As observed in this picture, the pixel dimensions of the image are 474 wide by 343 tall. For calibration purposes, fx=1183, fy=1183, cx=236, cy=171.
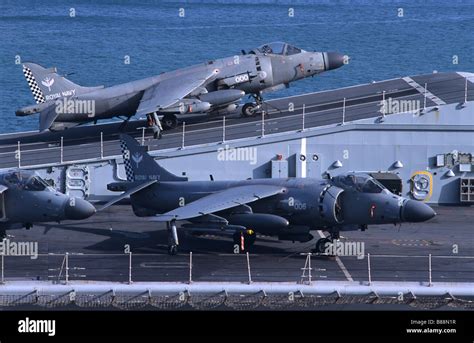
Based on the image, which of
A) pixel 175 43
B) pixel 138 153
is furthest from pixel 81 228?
pixel 175 43

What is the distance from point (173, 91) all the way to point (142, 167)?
11218mm

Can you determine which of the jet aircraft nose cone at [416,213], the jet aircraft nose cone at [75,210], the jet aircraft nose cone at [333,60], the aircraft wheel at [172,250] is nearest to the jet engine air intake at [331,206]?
the jet aircraft nose cone at [416,213]

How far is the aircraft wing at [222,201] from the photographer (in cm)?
4281

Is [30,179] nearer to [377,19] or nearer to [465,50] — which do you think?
[465,50]

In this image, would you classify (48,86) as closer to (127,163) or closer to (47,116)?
(47,116)

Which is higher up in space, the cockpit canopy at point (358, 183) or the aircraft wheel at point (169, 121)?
the aircraft wheel at point (169, 121)

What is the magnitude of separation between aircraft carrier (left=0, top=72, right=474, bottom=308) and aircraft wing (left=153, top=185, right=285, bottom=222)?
56.7 inches

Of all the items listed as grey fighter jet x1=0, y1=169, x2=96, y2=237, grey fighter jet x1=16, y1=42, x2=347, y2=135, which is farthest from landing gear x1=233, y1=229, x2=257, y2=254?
grey fighter jet x1=16, y1=42, x2=347, y2=135

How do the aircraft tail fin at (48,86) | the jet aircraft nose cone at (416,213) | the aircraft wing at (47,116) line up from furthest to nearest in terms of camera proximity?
the aircraft tail fin at (48,86), the aircraft wing at (47,116), the jet aircraft nose cone at (416,213)

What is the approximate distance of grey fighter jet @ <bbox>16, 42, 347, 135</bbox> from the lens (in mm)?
56562

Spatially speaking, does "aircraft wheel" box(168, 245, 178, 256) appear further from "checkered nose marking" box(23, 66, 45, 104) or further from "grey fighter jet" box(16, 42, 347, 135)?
"checkered nose marking" box(23, 66, 45, 104)

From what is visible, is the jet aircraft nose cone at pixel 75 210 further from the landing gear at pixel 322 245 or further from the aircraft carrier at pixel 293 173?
the landing gear at pixel 322 245

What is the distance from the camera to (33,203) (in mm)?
42281

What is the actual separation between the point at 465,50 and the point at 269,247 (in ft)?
248
